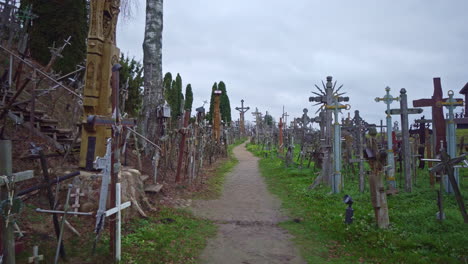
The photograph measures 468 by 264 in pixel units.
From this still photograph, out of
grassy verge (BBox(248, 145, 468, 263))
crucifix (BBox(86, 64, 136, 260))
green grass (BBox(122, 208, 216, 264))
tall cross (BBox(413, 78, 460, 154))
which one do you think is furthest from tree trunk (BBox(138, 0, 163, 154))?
tall cross (BBox(413, 78, 460, 154))

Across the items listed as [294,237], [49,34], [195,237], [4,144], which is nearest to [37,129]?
[195,237]

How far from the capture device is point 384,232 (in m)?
5.88

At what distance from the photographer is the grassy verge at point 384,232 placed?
16.7 feet

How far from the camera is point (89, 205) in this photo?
5.77 m

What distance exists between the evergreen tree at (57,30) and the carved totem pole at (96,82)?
871cm

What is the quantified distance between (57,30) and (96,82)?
9.88 metres

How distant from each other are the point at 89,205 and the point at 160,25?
26.9 feet

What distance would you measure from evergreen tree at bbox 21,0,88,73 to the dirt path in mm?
9368

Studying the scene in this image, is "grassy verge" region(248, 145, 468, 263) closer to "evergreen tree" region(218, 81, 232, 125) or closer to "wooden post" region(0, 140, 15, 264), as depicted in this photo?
"wooden post" region(0, 140, 15, 264)

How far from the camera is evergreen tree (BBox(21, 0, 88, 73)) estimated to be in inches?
567

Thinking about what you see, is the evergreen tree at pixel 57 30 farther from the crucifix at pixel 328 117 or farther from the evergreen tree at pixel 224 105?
the evergreen tree at pixel 224 105

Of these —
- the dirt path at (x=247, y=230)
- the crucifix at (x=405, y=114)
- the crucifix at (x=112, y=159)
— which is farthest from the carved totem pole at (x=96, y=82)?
the crucifix at (x=405, y=114)

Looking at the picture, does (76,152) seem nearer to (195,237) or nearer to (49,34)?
(195,237)

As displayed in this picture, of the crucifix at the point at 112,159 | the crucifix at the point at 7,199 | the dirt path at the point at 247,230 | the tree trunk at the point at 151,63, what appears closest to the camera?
the crucifix at the point at 7,199
